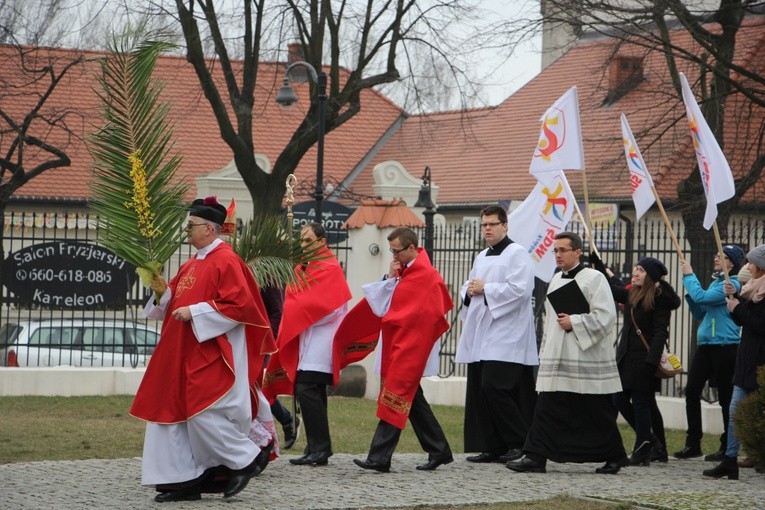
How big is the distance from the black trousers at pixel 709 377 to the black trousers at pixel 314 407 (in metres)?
3.24

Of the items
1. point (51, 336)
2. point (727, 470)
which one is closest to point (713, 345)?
point (727, 470)

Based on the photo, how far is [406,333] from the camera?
9805mm

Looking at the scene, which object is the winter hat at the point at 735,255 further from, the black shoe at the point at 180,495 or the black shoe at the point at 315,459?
the black shoe at the point at 180,495

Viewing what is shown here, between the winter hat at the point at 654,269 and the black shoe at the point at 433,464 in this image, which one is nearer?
the black shoe at the point at 433,464

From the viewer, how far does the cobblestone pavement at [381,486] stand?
8.05m

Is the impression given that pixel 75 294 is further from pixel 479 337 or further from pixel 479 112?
pixel 479 112

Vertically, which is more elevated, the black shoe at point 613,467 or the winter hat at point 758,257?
the winter hat at point 758,257

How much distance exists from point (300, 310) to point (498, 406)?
1.69m

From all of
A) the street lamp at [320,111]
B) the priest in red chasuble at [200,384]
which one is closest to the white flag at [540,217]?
the priest in red chasuble at [200,384]

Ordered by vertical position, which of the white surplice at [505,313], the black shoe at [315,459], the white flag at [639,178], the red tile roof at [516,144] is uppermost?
A: the red tile roof at [516,144]

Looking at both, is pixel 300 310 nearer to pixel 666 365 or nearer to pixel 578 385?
pixel 578 385

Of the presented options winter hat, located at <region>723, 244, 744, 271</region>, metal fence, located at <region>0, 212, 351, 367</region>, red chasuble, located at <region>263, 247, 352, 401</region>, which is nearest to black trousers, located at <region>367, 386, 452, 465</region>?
red chasuble, located at <region>263, 247, 352, 401</region>

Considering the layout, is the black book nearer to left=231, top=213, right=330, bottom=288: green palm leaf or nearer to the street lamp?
left=231, top=213, right=330, bottom=288: green palm leaf

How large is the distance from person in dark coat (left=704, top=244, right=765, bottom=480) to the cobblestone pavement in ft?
0.59
